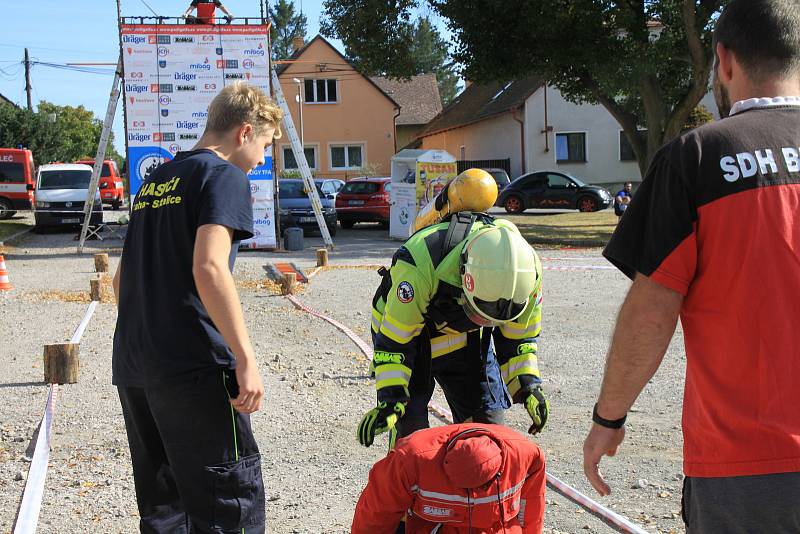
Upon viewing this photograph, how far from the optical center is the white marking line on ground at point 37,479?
4447mm

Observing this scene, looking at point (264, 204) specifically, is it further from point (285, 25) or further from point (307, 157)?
point (285, 25)

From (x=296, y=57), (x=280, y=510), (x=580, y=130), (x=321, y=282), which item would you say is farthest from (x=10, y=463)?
(x=296, y=57)

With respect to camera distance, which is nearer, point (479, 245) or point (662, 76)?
point (479, 245)

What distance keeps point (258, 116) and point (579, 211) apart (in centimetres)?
3170

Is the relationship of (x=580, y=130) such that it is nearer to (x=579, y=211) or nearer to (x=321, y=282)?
(x=579, y=211)

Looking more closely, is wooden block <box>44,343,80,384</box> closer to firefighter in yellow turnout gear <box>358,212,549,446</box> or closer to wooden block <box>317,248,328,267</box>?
firefighter in yellow turnout gear <box>358,212,549,446</box>

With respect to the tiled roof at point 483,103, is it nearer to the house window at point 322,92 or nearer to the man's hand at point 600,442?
the house window at point 322,92

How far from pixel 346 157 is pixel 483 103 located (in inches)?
323

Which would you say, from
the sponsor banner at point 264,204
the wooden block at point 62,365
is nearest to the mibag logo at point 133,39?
the sponsor banner at point 264,204

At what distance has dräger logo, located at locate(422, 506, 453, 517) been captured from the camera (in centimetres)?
303

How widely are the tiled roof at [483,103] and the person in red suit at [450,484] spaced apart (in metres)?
36.2

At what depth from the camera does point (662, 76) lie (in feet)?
84.2

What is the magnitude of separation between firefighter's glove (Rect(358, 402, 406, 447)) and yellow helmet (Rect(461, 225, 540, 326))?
47 cm

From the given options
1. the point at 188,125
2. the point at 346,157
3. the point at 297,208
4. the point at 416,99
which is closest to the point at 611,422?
the point at 188,125
